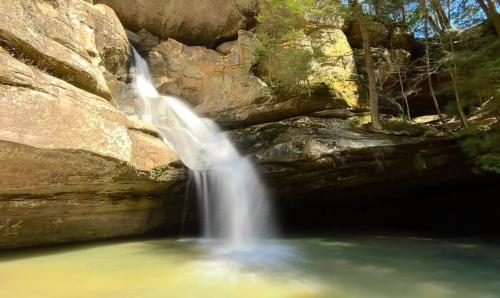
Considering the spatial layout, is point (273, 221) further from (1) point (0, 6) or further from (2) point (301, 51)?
(1) point (0, 6)

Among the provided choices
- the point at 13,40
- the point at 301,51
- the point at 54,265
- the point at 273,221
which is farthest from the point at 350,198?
the point at 13,40

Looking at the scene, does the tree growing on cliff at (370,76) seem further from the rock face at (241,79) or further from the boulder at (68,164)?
the boulder at (68,164)

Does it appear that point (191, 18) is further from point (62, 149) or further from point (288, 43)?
point (62, 149)

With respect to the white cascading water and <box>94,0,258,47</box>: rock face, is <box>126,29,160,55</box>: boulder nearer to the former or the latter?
<box>94,0,258,47</box>: rock face

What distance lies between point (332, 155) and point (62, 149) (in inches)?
243

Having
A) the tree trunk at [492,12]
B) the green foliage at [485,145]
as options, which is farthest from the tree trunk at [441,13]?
the green foliage at [485,145]

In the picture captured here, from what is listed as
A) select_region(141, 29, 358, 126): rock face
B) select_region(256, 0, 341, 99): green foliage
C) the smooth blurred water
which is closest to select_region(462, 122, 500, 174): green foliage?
the smooth blurred water

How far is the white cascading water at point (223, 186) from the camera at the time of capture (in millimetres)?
9336

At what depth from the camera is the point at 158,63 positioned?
14.5 metres

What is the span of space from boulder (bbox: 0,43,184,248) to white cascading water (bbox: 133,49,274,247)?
119 cm

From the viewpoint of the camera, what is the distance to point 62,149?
6355 mm

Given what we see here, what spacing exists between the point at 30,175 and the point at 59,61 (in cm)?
256

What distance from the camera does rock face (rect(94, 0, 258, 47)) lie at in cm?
1551

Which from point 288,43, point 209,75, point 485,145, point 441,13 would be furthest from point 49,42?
point 441,13
